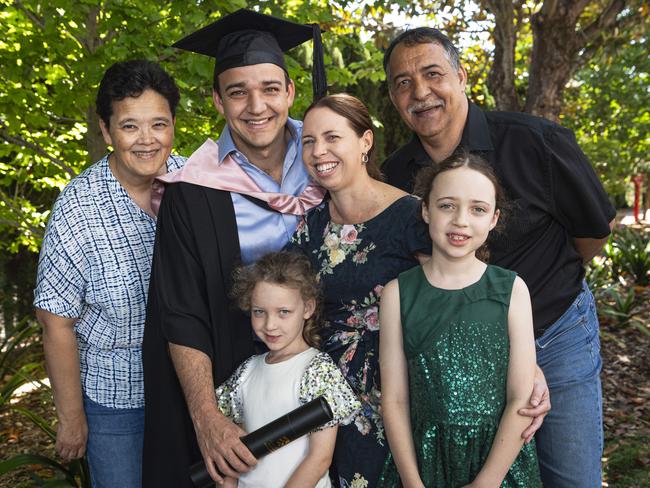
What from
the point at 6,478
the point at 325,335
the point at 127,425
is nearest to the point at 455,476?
the point at 325,335

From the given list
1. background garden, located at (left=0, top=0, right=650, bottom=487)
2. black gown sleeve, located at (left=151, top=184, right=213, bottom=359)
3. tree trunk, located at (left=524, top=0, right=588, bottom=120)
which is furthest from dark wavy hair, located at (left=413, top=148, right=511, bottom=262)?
tree trunk, located at (left=524, top=0, right=588, bottom=120)

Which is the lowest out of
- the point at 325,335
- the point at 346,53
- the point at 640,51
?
the point at 325,335

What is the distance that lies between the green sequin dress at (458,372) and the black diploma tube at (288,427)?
30 cm

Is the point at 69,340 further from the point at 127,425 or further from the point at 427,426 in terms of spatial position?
the point at 427,426

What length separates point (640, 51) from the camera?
10680 millimetres

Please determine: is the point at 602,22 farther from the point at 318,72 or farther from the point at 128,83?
the point at 128,83

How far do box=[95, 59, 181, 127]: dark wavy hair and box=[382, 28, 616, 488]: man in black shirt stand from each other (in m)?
0.91

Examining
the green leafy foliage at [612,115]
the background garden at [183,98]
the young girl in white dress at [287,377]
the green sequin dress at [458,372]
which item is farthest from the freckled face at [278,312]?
the green leafy foliage at [612,115]

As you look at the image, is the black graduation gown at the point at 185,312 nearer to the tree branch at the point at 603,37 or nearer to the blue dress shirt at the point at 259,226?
the blue dress shirt at the point at 259,226

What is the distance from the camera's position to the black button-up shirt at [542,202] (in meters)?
2.33

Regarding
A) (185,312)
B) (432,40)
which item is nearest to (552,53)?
(432,40)

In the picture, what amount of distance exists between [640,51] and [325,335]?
10517 millimetres

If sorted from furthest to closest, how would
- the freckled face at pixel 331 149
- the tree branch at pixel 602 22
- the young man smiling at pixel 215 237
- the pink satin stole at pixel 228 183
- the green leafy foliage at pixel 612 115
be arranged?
the green leafy foliage at pixel 612 115 → the tree branch at pixel 602 22 → the pink satin stole at pixel 228 183 → the young man smiling at pixel 215 237 → the freckled face at pixel 331 149

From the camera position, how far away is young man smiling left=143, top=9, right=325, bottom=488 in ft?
7.48
